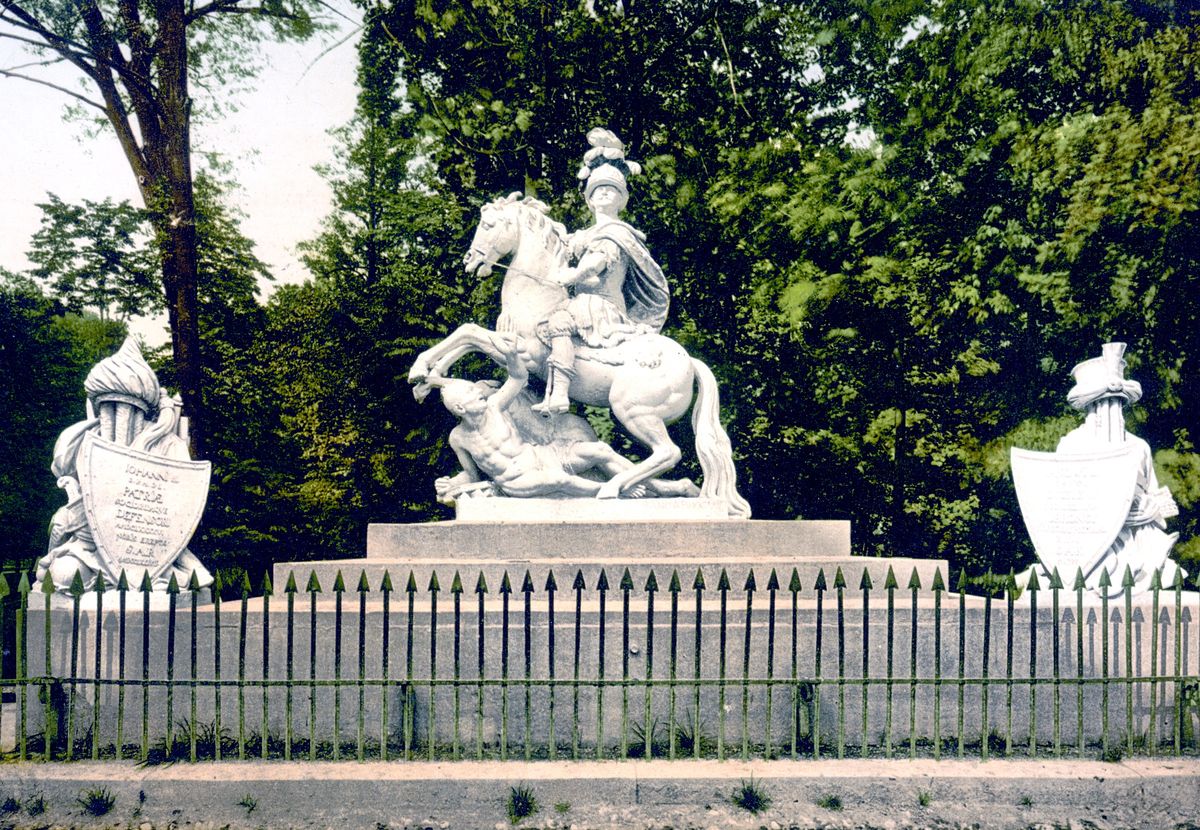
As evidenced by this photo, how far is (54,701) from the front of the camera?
7379mm

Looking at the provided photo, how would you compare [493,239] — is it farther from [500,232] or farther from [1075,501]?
[1075,501]

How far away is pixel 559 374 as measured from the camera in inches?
406

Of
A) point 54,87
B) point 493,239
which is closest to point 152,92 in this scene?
point 54,87

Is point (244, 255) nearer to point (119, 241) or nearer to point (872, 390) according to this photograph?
point (119, 241)

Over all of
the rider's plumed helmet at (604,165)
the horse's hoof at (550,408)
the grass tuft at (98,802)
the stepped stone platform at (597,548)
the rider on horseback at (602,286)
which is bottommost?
the grass tuft at (98,802)

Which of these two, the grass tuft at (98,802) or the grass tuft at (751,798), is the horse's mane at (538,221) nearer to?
the grass tuft at (751,798)

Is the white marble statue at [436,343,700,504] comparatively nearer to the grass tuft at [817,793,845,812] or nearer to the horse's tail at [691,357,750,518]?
the horse's tail at [691,357,750,518]

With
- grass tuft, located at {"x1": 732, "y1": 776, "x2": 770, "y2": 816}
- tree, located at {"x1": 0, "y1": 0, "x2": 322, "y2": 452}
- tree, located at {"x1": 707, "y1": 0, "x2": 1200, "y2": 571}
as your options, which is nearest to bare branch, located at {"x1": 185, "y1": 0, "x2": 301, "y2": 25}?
tree, located at {"x1": 0, "y1": 0, "x2": 322, "y2": 452}

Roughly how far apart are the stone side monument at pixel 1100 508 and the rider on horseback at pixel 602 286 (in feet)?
11.3

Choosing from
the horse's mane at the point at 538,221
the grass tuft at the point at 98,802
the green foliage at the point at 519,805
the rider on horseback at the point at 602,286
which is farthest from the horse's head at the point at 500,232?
the grass tuft at the point at 98,802

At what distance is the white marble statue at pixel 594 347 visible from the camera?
10305mm

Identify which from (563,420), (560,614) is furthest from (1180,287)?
(560,614)

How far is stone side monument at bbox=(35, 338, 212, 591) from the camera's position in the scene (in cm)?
817

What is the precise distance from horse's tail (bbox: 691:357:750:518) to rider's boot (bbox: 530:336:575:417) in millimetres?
1083
